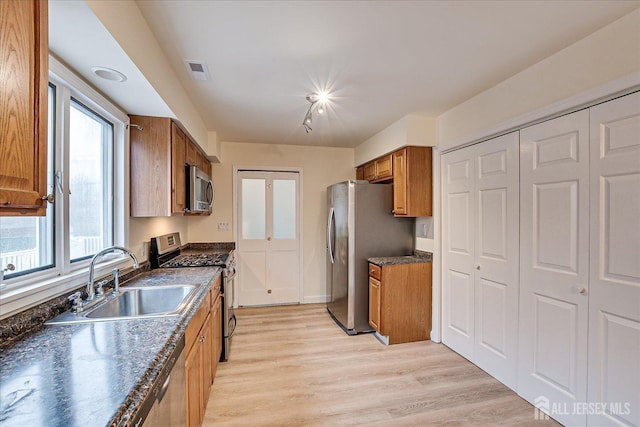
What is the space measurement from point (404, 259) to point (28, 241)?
9.80ft

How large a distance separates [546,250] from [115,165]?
3.14m

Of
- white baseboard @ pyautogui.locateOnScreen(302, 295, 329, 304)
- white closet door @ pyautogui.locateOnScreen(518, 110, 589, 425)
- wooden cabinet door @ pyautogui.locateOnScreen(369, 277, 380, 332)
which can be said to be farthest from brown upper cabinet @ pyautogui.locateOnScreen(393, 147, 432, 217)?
white baseboard @ pyautogui.locateOnScreen(302, 295, 329, 304)

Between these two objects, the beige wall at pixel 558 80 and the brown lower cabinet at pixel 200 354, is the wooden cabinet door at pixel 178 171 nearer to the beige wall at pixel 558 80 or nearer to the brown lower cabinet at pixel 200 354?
the brown lower cabinet at pixel 200 354

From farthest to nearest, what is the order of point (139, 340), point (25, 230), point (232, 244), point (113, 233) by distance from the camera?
point (232, 244)
point (113, 233)
point (25, 230)
point (139, 340)

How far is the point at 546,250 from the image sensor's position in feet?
6.35

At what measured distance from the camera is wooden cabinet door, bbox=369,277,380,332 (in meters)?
3.03

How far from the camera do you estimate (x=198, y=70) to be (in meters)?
2.00

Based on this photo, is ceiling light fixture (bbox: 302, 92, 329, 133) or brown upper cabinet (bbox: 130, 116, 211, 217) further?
ceiling light fixture (bbox: 302, 92, 329, 133)

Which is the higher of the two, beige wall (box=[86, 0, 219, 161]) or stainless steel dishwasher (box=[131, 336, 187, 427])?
beige wall (box=[86, 0, 219, 161])

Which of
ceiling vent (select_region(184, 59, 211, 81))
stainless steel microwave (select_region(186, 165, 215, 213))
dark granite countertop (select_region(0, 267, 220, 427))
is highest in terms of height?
ceiling vent (select_region(184, 59, 211, 81))

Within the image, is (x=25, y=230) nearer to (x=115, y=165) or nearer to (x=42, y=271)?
(x=42, y=271)

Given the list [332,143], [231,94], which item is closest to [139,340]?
[231,94]

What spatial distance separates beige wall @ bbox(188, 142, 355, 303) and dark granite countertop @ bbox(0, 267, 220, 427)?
9.47ft

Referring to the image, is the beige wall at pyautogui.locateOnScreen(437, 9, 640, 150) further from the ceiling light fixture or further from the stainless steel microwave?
the stainless steel microwave
